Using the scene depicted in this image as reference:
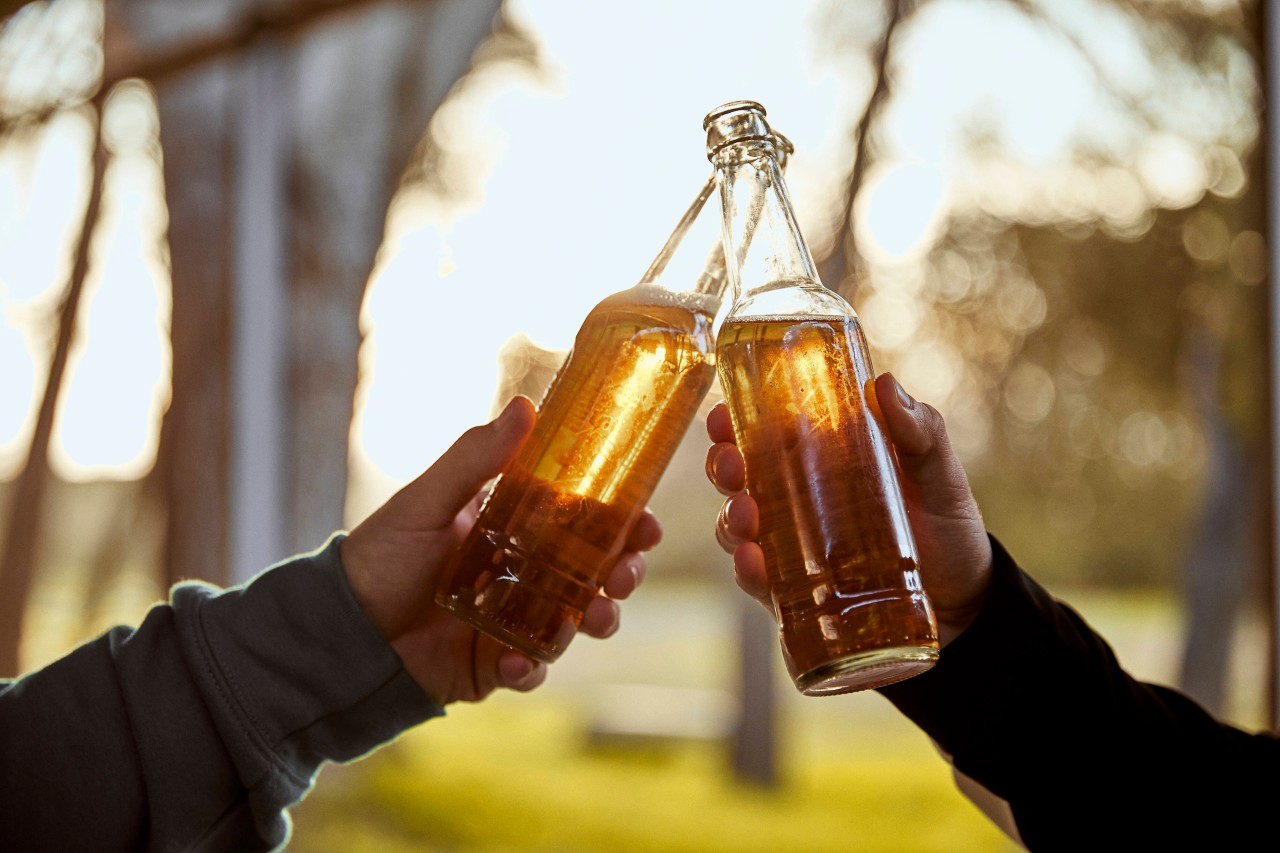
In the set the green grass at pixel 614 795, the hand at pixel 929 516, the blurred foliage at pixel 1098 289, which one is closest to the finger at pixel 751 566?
the hand at pixel 929 516

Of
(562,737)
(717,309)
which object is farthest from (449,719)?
(717,309)

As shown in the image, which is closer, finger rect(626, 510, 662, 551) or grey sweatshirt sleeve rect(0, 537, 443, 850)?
grey sweatshirt sleeve rect(0, 537, 443, 850)

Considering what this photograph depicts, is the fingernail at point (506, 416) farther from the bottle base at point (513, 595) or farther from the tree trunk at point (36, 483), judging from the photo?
the tree trunk at point (36, 483)

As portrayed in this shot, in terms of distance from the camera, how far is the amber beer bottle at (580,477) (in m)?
0.63

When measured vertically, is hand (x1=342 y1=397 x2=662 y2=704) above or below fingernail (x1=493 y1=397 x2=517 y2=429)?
below

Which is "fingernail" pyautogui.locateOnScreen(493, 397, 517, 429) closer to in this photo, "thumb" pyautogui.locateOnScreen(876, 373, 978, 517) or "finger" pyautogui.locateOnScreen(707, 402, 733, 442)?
"finger" pyautogui.locateOnScreen(707, 402, 733, 442)

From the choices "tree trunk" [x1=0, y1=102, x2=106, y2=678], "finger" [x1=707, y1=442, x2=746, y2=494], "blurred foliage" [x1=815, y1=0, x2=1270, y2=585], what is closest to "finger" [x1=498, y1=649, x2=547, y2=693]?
"finger" [x1=707, y1=442, x2=746, y2=494]

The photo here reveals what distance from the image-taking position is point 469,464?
0.69 metres

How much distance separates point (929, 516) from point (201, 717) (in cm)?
52

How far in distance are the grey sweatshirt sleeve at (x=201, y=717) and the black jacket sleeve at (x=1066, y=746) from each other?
0.42 metres

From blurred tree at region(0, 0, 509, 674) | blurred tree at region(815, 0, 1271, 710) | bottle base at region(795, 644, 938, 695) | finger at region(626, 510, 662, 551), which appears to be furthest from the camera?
blurred tree at region(0, 0, 509, 674)

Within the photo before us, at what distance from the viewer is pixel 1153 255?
135 cm

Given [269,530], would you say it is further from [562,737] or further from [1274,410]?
[1274,410]

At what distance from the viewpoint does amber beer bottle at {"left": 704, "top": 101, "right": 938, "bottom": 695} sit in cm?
54
